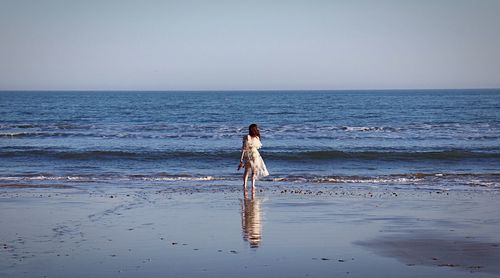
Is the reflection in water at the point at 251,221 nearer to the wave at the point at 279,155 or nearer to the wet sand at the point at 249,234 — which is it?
the wet sand at the point at 249,234

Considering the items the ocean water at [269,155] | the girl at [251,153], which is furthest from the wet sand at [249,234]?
the ocean water at [269,155]

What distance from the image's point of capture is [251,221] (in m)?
10.9

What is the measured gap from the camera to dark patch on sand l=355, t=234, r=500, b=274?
25.8 ft

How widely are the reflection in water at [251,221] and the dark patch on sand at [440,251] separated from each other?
141 centimetres

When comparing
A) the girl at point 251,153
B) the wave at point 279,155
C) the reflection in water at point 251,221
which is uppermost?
the girl at point 251,153

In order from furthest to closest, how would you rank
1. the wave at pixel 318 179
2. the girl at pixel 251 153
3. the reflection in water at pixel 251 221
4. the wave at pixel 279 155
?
the wave at pixel 279 155 < the wave at pixel 318 179 < the girl at pixel 251 153 < the reflection in water at pixel 251 221

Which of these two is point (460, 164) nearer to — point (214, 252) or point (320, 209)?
point (320, 209)

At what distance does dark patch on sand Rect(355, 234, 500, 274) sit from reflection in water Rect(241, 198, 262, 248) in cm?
141

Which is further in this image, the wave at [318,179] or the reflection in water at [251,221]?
the wave at [318,179]

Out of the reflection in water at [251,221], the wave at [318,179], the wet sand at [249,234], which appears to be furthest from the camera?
the wave at [318,179]

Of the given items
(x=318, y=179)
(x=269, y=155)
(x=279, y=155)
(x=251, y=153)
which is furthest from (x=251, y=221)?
(x=279, y=155)

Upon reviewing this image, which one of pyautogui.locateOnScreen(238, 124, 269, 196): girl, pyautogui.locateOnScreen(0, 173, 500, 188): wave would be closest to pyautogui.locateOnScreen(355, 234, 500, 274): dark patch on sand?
pyautogui.locateOnScreen(238, 124, 269, 196): girl

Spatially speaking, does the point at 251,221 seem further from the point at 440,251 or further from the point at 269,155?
the point at 269,155

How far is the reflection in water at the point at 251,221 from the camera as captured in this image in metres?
9.36
